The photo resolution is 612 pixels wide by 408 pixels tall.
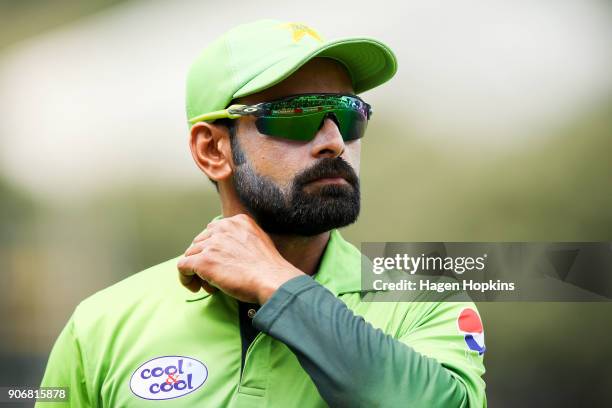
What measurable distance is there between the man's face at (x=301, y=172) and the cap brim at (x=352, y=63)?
0.17 feet

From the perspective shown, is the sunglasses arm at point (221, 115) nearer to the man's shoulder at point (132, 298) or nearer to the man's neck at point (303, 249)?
the man's neck at point (303, 249)

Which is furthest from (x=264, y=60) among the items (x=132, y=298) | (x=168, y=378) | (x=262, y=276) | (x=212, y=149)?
(x=168, y=378)

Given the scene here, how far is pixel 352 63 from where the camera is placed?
2.24 m

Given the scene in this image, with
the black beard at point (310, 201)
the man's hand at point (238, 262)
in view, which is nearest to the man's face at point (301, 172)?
the black beard at point (310, 201)

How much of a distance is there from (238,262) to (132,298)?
470mm

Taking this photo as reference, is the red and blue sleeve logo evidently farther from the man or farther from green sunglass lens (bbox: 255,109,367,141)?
green sunglass lens (bbox: 255,109,367,141)

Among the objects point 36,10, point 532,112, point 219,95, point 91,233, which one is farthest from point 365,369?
point 36,10

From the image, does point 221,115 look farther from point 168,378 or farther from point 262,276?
point 168,378

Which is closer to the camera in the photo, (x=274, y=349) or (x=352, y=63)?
(x=274, y=349)

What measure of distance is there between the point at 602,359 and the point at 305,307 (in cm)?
278

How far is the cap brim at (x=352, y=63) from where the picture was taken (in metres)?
2.04

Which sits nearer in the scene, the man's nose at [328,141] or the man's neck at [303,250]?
the man's nose at [328,141]

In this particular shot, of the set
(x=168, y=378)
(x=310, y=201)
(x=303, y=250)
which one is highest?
(x=310, y=201)

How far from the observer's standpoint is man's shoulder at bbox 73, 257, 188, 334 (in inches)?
86.1
